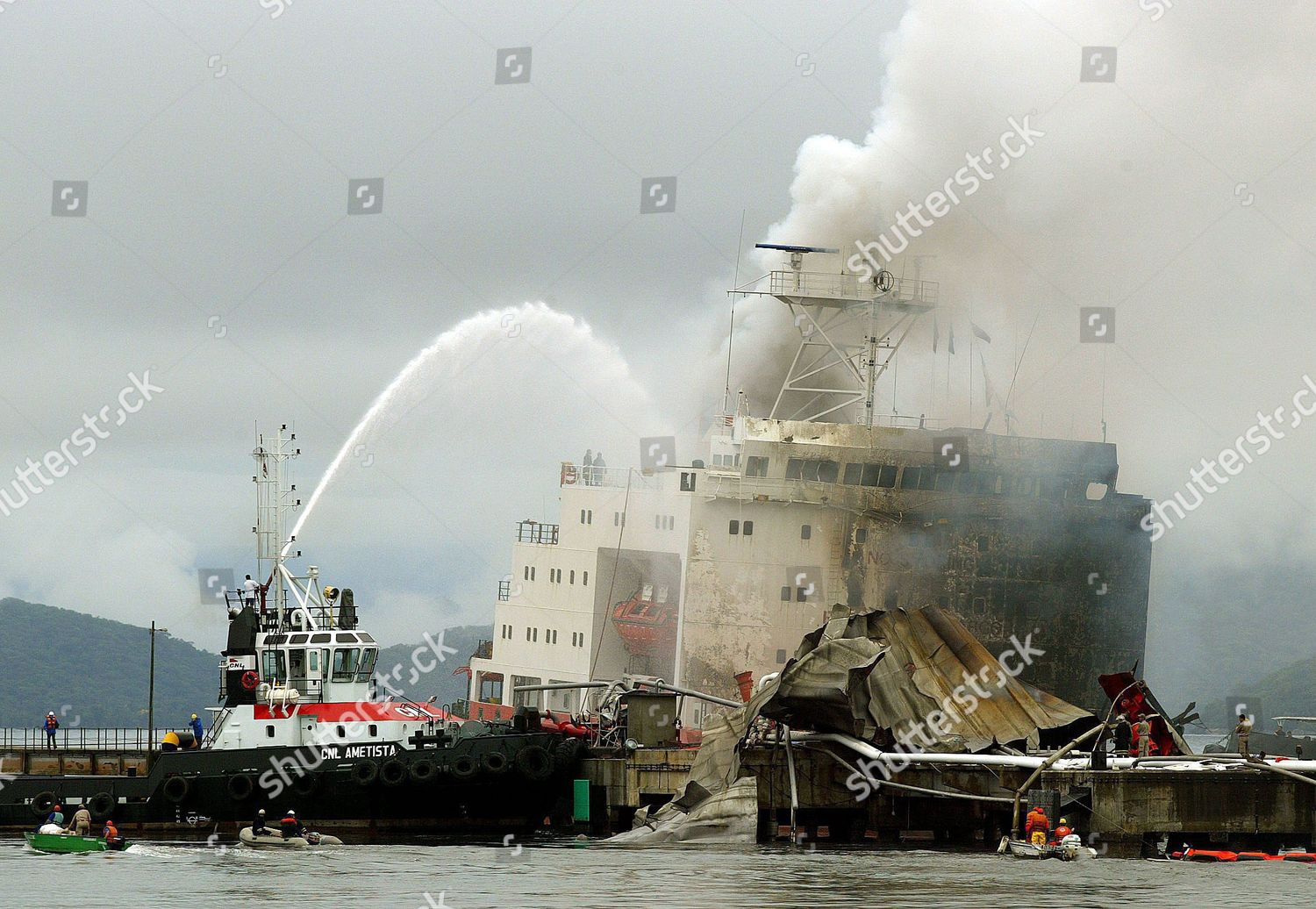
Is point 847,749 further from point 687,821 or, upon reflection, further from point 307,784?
point 307,784

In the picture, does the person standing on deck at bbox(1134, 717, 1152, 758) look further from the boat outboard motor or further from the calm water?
the boat outboard motor

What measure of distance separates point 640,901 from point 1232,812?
43.4 ft

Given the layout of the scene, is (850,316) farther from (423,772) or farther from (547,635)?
(423,772)

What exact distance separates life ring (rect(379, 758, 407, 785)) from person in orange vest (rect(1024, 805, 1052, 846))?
15.1 metres

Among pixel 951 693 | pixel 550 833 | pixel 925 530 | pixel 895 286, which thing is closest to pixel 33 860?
pixel 550 833

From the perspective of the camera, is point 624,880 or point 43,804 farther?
point 43,804

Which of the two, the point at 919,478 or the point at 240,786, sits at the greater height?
the point at 919,478

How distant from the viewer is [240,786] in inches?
1641

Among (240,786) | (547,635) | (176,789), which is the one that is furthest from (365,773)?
(547,635)

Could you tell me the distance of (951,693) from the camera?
41344mm

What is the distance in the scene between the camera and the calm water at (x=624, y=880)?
27.9 metres

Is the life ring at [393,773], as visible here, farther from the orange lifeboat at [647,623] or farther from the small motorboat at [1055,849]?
the orange lifeboat at [647,623]

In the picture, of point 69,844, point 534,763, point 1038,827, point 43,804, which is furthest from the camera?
point 43,804

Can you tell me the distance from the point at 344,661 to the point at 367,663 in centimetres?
57
